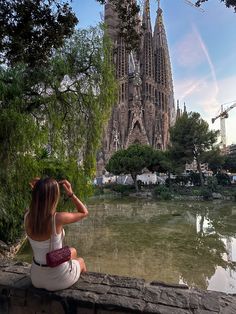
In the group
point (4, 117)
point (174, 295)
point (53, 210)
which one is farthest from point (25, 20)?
point (174, 295)

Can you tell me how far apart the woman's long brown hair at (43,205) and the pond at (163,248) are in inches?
246

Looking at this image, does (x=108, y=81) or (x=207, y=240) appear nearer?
(x=108, y=81)

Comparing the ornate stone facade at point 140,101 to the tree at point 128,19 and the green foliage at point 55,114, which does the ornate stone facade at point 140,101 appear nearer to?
the green foliage at point 55,114

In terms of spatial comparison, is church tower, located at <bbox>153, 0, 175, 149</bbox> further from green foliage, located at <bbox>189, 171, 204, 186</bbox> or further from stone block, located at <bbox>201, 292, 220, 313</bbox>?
stone block, located at <bbox>201, 292, 220, 313</bbox>

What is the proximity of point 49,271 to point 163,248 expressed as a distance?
29.6 ft

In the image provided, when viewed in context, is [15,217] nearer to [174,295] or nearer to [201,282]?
[201,282]

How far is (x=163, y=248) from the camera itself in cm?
1082

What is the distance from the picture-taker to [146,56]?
61.9 m

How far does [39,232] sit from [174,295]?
4.43 ft

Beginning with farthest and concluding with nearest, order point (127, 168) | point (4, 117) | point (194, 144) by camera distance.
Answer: point (127, 168) → point (194, 144) → point (4, 117)

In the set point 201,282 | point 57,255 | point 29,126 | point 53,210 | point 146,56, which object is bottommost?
point 201,282

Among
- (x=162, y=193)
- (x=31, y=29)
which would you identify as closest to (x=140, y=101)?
(x=162, y=193)

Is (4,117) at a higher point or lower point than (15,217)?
higher

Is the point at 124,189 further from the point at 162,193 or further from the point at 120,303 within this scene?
the point at 120,303
